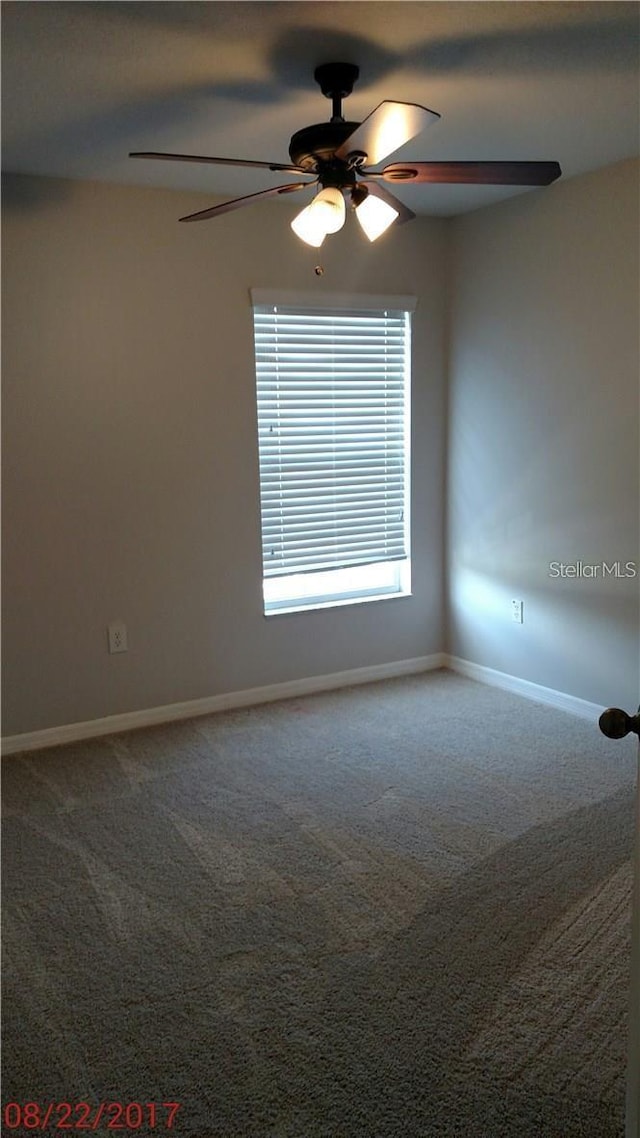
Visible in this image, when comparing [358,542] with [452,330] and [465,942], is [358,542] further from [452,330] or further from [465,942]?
[465,942]

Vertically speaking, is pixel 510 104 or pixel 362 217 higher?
pixel 510 104

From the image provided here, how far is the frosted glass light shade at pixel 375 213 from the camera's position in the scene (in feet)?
7.77

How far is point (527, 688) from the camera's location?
4.14 metres

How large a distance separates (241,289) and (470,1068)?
3220mm

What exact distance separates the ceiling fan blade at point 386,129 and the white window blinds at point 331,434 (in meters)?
1.83

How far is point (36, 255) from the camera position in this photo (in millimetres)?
3350

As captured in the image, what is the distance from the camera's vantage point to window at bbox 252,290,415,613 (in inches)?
157

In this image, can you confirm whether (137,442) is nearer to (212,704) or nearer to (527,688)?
(212,704)

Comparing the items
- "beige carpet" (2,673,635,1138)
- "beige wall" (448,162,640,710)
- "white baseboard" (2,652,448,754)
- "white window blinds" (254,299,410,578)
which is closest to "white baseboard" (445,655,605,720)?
"beige wall" (448,162,640,710)

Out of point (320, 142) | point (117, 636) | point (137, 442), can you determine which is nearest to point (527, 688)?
point (117, 636)

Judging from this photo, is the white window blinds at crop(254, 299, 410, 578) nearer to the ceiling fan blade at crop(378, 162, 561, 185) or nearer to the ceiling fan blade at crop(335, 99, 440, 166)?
the ceiling fan blade at crop(378, 162, 561, 185)

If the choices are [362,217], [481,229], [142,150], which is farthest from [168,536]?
[481,229]

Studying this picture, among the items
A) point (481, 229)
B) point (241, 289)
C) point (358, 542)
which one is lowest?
point (358, 542)
